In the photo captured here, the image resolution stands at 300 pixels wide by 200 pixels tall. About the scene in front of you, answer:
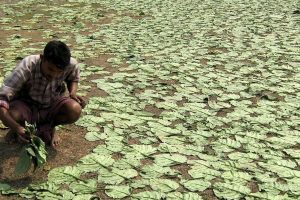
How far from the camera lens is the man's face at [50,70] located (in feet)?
12.3

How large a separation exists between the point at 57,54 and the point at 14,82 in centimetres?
55

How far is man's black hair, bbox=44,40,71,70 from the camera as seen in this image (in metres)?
3.65

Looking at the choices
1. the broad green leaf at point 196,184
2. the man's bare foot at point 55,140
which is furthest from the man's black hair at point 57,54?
the broad green leaf at point 196,184

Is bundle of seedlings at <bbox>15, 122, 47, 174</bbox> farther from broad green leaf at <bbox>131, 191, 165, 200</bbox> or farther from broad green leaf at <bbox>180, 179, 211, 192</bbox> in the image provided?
broad green leaf at <bbox>180, 179, 211, 192</bbox>

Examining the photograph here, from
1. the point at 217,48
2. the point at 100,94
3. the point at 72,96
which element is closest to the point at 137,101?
the point at 100,94

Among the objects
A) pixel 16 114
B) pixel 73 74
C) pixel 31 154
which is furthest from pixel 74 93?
pixel 31 154

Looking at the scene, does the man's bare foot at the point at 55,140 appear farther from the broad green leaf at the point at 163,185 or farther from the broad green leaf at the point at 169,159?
the broad green leaf at the point at 163,185

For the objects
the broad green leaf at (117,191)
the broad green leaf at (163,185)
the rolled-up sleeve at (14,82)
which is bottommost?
the broad green leaf at (163,185)

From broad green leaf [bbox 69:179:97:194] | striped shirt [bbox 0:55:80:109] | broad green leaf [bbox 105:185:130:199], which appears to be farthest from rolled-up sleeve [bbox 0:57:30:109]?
broad green leaf [bbox 105:185:130:199]

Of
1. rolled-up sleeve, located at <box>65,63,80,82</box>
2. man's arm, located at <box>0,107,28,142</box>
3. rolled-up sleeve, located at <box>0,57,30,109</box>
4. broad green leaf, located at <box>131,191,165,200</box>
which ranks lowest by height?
broad green leaf, located at <box>131,191,165,200</box>

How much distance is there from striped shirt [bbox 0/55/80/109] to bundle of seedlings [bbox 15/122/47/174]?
31cm

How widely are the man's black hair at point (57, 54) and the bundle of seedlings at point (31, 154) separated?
599mm

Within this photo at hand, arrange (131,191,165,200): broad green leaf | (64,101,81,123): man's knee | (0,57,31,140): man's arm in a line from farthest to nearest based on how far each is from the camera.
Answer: (64,101,81,123): man's knee → (0,57,31,140): man's arm → (131,191,165,200): broad green leaf

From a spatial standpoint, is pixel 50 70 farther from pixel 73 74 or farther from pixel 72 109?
pixel 73 74
